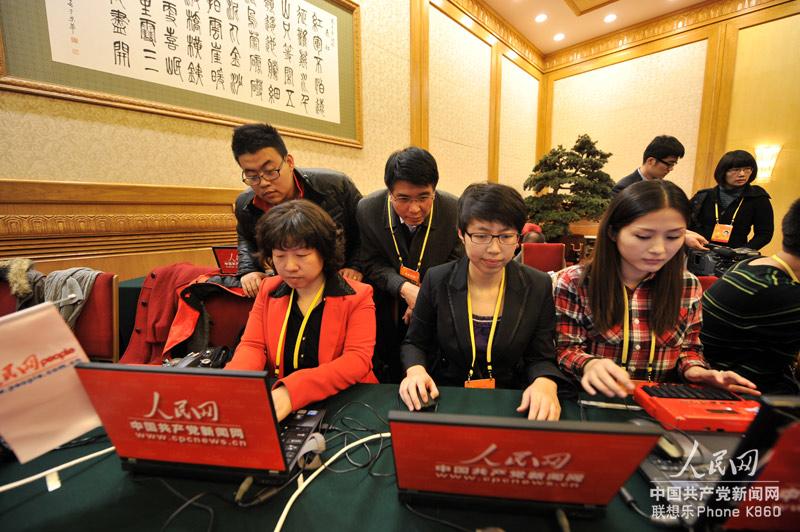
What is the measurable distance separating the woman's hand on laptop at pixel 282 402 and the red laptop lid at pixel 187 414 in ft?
0.52

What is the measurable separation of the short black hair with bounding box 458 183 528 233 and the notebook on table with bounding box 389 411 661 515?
65 cm

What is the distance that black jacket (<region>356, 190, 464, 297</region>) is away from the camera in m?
1.67

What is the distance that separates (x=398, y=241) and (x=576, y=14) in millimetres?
5224

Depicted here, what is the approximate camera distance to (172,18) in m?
2.15

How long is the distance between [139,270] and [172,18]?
5.35ft

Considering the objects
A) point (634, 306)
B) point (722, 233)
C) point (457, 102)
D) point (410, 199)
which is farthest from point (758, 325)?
point (457, 102)

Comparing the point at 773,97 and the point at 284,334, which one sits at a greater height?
the point at 773,97

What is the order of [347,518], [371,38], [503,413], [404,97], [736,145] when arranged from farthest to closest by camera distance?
[736,145], [404,97], [371,38], [503,413], [347,518]

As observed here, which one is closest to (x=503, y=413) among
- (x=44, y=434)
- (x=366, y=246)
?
(x=44, y=434)

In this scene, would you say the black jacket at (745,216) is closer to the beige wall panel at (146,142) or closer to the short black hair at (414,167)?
the short black hair at (414,167)

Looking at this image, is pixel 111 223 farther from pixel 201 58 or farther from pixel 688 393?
pixel 688 393

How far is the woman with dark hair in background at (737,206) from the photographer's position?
266 centimetres

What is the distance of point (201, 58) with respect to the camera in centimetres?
229

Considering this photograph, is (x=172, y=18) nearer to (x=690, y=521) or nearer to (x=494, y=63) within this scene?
(x=690, y=521)
